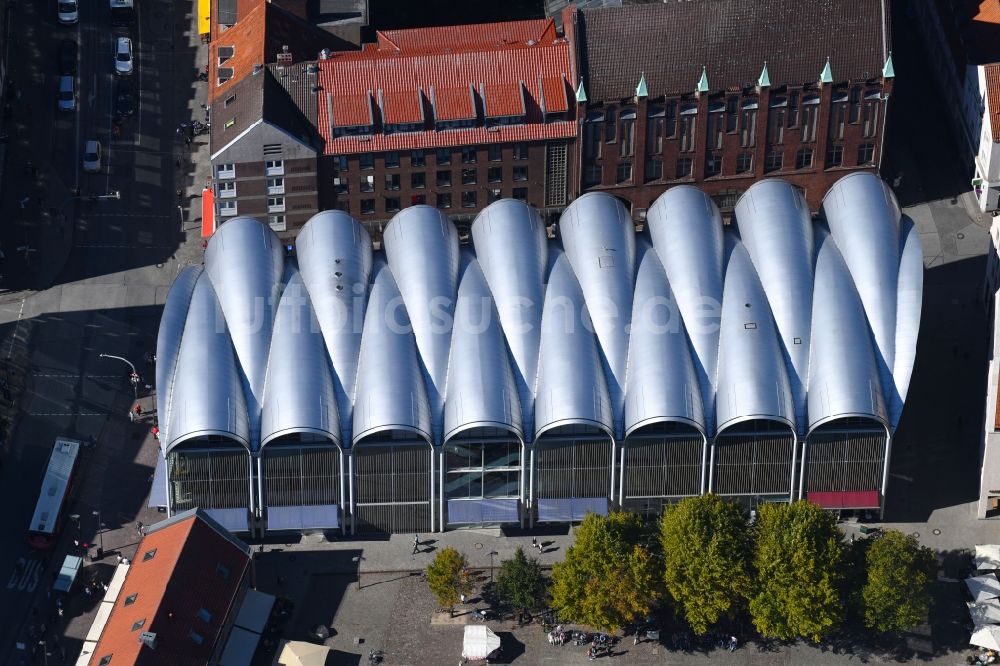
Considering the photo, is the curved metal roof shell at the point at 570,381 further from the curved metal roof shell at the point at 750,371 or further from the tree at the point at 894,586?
the tree at the point at 894,586

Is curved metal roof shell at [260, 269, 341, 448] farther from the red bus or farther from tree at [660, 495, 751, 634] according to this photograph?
tree at [660, 495, 751, 634]

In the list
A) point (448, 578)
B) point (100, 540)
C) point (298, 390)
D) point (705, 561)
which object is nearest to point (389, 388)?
point (298, 390)

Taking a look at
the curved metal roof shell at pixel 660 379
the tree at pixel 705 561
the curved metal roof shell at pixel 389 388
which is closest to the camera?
the tree at pixel 705 561

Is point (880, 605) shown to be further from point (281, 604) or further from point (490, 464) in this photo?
point (281, 604)

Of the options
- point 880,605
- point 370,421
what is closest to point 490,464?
point 370,421

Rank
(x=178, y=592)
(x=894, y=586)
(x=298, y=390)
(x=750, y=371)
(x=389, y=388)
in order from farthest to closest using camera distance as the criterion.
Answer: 1. (x=750, y=371)
2. (x=389, y=388)
3. (x=298, y=390)
4. (x=894, y=586)
5. (x=178, y=592)

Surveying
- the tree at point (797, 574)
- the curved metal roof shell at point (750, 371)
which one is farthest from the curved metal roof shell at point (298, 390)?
the tree at point (797, 574)

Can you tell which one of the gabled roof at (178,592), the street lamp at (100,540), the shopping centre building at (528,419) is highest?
the shopping centre building at (528,419)

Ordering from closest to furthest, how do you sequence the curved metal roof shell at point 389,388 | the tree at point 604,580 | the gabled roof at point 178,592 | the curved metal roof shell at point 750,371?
the gabled roof at point 178,592 → the tree at point 604,580 → the curved metal roof shell at point 389,388 → the curved metal roof shell at point 750,371

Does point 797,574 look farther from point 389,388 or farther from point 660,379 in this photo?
point 389,388
